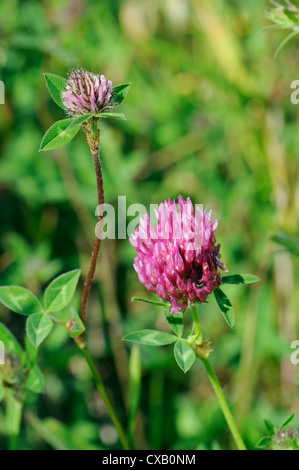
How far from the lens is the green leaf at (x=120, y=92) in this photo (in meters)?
1.06

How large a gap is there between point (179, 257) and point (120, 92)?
33 centimetres

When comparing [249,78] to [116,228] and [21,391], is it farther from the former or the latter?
[21,391]

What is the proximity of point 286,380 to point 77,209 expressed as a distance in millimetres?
1007

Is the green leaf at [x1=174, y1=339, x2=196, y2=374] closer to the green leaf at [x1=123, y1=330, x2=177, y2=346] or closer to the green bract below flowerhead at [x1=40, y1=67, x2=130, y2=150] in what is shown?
the green leaf at [x1=123, y1=330, x2=177, y2=346]

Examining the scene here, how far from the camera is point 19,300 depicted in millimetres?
1240

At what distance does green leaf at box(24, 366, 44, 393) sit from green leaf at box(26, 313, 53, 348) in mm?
146

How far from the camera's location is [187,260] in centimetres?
103

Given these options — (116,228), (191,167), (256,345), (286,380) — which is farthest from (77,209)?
(286,380)

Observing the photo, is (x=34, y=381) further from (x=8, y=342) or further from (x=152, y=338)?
(x=152, y=338)

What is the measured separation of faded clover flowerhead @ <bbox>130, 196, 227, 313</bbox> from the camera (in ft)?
3.35

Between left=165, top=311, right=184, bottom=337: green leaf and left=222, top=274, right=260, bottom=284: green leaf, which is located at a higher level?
left=222, top=274, right=260, bottom=284: green leaf

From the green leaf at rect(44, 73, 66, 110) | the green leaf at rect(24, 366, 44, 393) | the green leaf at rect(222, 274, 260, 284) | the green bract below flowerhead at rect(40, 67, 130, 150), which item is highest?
the green leaf at rect(44, 73, 66, 110)

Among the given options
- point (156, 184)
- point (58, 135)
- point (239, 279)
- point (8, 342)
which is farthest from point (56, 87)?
point (156, 184)

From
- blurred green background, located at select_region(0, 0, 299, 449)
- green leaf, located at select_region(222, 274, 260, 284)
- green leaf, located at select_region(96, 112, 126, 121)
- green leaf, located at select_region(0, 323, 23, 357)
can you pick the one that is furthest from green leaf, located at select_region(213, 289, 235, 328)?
blurred green background, located at select_region(0, 0, 299, 449)
